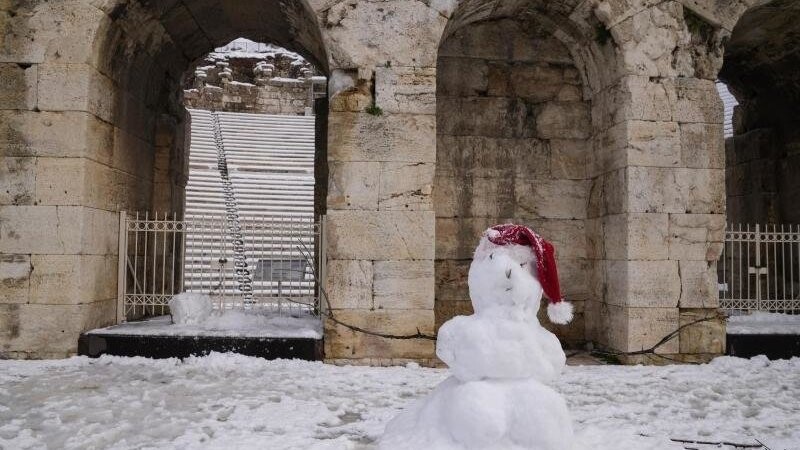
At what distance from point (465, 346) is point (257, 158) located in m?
15.9

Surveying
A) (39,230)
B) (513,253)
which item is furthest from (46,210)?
(513,253)

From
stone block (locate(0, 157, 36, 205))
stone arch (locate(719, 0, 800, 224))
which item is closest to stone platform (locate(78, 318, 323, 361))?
stone block (locate(0, 157, 36, 205))

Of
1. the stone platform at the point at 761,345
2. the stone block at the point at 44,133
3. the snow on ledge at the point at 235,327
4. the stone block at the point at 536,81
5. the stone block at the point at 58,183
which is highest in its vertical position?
the stone block at the point at 536,81

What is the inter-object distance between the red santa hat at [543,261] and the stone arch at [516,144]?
13.8ft

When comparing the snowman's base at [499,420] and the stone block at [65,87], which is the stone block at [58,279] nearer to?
the stone block at [65,87]

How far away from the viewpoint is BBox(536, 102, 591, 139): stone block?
310 inches

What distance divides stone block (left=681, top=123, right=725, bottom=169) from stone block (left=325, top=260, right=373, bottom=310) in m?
3.82

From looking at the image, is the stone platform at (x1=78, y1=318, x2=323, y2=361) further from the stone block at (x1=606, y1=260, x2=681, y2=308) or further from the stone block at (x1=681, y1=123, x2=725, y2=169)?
the stone block at (x1=681, y1=123, x2=725, y2=169)

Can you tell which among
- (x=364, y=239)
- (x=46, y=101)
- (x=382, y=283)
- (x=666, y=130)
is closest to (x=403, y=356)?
(x=382, y=283)

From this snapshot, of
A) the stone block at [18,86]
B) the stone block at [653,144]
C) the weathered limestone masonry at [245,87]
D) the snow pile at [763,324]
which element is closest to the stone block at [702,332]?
the snow pile at [763,324]

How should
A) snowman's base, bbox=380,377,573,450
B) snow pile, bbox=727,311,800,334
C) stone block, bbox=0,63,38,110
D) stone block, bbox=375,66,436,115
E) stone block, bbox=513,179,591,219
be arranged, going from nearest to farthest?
snowman's base, bbox=380,377,573,450
stone block, bbox=0,63,38,110
stone block, bbox=375,66,436,115
snow pile, bbox=727,311,800,334
stone block, bbox=513,179,591,219

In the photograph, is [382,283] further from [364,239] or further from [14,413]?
[14,413]

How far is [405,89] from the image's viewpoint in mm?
6312

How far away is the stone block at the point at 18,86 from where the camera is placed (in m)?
6.19
